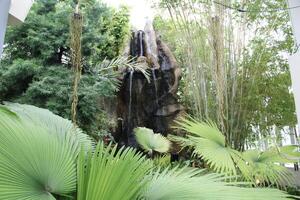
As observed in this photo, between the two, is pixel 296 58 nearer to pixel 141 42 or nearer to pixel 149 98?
pixel 149 98

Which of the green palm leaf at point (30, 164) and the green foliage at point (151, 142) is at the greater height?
the green foliage at point (151, 142)

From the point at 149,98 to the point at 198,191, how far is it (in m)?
5.68

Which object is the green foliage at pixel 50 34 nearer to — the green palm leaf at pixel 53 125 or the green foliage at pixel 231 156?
the green foliage at pixel 231 156

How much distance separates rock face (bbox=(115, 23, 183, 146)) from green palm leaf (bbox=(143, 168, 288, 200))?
5.37 meters

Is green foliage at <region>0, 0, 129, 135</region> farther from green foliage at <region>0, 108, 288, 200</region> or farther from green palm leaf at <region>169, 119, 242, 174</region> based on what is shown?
green foliage at <region>0, 108, 288, 200</region>

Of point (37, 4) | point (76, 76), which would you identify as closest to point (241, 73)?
point (37, 4)

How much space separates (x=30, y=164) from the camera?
69 centimetres

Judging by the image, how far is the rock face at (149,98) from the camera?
6.25m

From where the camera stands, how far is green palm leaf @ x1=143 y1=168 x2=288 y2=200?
A: 0.73 metres

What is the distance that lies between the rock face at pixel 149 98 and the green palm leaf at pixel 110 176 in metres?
5.43

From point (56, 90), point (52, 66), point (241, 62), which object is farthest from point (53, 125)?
point (241, 62)

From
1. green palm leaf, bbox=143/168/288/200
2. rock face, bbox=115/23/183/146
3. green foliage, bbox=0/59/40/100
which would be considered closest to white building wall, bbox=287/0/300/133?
green palm leaf, bbox=143/168/288/200

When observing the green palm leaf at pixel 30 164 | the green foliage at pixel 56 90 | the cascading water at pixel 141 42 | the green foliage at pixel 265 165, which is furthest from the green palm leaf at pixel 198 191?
the cascading water at pixel 141 42

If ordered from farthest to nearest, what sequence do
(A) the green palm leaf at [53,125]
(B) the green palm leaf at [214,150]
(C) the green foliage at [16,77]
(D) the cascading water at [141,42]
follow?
(D) the cascading water at [141,42]
(C) the green foliage at [16,77]
(B) the green palm leaf at [214,150]
(A) the green palm leaf at [53,125]
